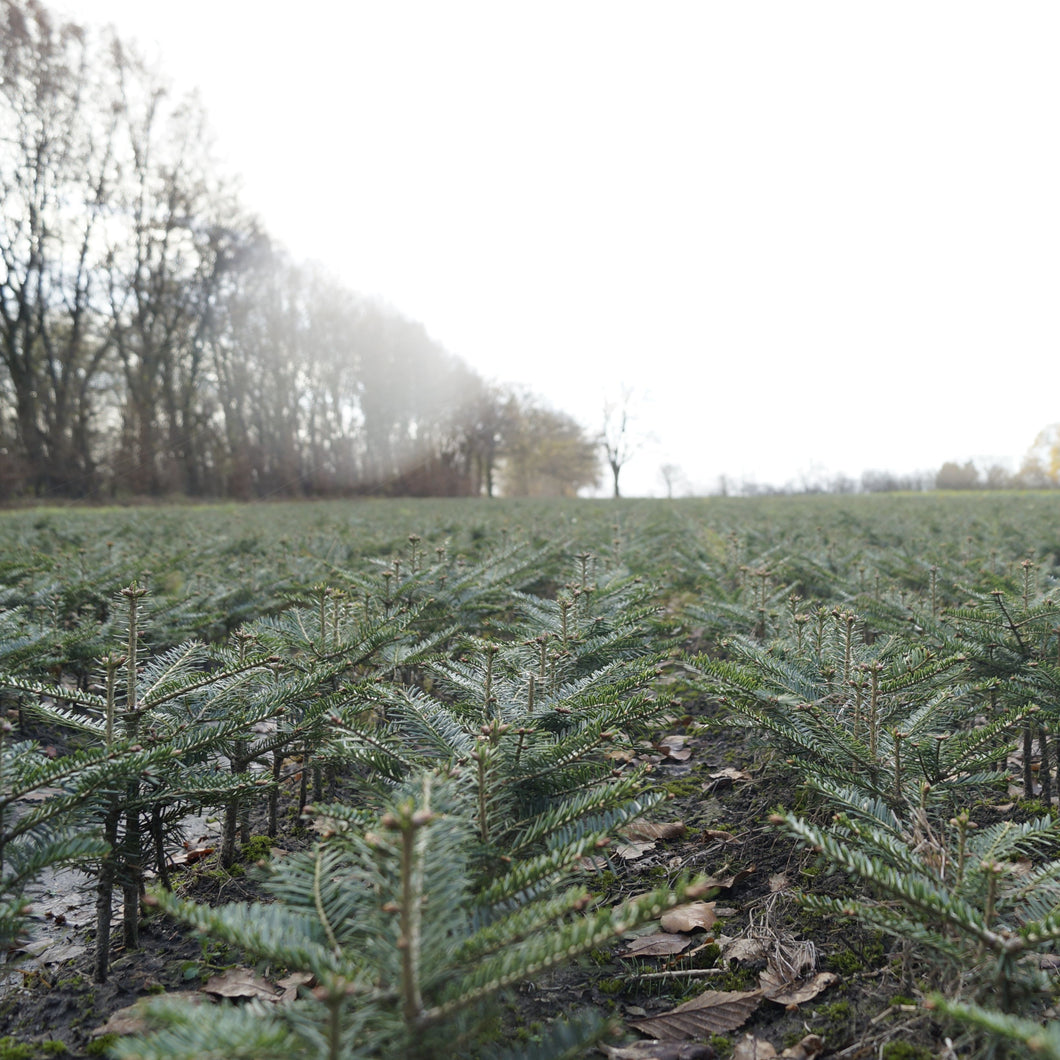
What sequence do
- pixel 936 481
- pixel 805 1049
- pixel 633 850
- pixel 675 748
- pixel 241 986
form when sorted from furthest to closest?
pixel 936 481, pixel 675 748, pixel 633 850, pixel 241 986, pixel 805 1049

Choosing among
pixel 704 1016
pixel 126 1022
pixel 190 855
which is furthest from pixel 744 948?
pixel 190 855

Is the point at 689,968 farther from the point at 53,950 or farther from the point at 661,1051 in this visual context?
the point at 53,950

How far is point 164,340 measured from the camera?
33.8 meters

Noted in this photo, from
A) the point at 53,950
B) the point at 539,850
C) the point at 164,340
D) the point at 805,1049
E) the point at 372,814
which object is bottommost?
the point at 53,950

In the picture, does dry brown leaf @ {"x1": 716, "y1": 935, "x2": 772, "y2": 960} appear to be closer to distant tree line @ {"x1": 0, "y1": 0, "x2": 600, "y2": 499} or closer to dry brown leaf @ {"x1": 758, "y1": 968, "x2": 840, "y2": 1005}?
dry brown leaf @ {"x1": 758, "y1": 968, "x2": 840, "y2": 1005}

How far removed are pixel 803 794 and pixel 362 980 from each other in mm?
2006

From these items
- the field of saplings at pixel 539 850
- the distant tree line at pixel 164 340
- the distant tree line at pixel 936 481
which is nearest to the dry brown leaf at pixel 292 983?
the field of saplings at pixel 539 850

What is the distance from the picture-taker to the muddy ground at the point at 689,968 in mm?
1530

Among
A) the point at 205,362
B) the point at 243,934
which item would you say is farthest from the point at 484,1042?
the point at 205,362

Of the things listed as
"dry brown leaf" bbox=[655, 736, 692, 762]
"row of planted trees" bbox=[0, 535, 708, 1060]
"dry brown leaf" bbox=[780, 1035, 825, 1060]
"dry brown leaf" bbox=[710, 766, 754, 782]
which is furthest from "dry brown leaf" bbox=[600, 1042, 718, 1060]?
"dry brown leaf" bbox=[655, 736, 692, 762]

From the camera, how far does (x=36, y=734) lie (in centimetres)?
354

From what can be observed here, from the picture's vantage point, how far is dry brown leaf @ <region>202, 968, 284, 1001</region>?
1700mm

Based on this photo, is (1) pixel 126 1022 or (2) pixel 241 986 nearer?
(1) pixel 126 1022

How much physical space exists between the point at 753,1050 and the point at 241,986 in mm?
1211
